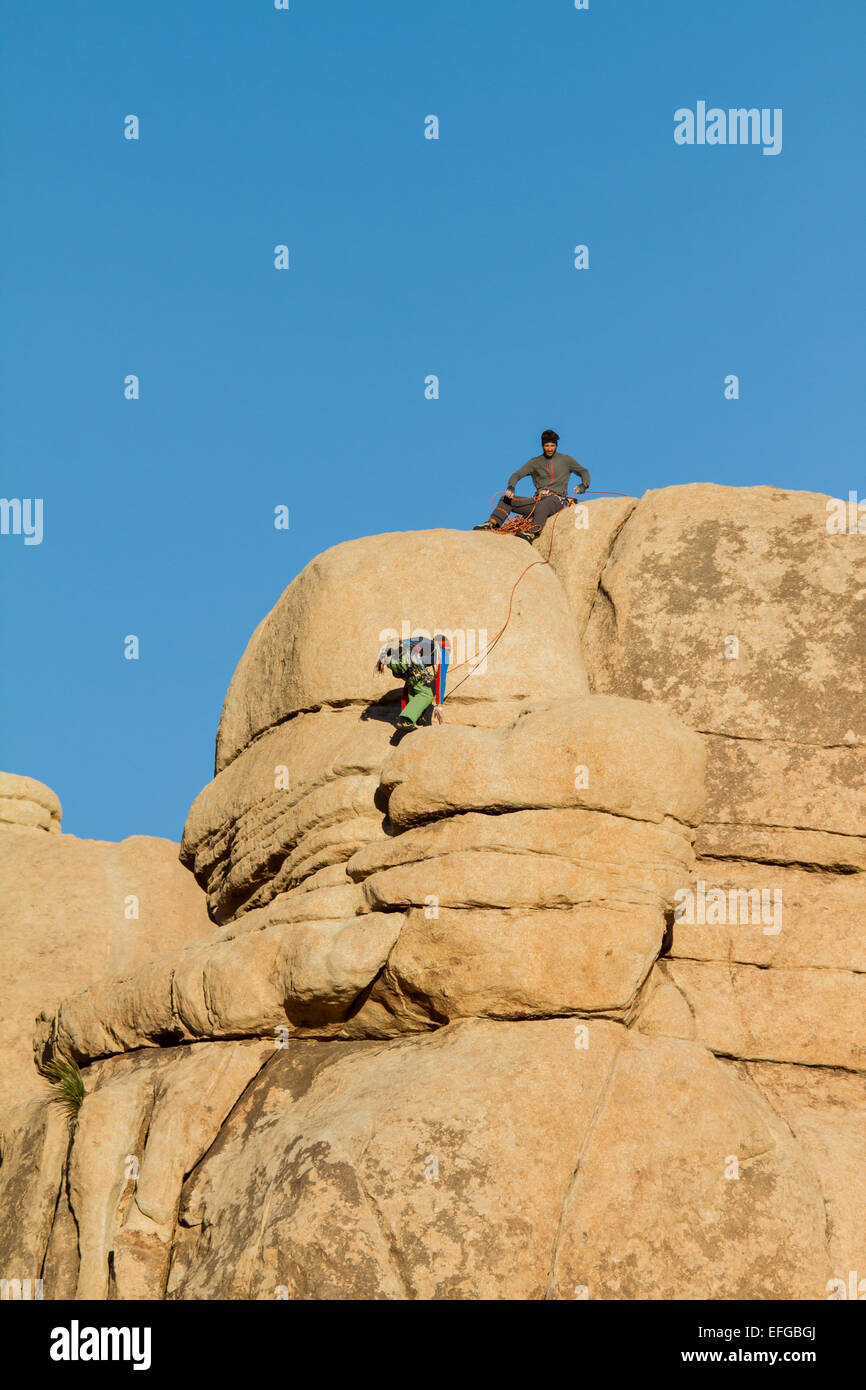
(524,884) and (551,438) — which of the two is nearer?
(524,884)

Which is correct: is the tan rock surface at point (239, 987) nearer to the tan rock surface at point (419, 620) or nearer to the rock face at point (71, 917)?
the rock face at point (71, 917)

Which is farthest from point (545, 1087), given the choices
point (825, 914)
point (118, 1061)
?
point (118, 1061)

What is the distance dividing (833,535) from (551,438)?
4064 millimetres

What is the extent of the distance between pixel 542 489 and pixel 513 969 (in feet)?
26.6

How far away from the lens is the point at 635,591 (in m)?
17.5

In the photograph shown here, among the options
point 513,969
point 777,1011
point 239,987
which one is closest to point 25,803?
point 239,987

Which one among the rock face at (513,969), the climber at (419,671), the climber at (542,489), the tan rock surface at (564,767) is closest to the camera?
the rock face at (513,969)

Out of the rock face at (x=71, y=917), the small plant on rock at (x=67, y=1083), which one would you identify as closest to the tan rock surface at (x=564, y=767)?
the small plant on rock at (x=67, y=1083)

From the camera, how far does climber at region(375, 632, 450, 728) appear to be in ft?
48.5

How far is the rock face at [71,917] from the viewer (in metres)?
17.1

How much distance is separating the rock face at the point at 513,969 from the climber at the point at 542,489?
0.79 metres

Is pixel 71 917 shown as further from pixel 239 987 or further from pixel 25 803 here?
pixel 239 987
